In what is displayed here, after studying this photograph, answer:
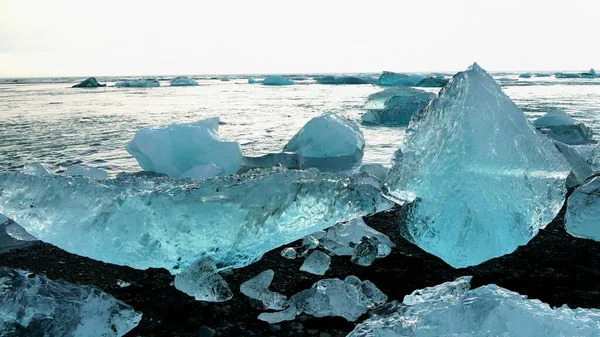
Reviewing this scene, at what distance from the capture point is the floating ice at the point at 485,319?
1267 millimetres

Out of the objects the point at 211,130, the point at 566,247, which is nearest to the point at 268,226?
the point at 566,247

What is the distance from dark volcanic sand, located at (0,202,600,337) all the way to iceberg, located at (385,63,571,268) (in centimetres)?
13

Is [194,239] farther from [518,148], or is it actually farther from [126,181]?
[518,148]

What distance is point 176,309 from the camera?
1811 millimetres

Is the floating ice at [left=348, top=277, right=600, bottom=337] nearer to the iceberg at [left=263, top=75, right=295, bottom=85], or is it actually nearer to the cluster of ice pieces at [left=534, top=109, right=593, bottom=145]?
the cluster of ice pieces at [left=534, top=109, right=593, bottom=145]

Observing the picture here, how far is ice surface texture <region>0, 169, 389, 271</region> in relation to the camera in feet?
6.62

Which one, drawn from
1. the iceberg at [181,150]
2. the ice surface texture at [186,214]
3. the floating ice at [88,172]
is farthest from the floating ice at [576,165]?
the floating ice at [88,172]

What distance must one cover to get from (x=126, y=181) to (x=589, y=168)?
3.73 meters

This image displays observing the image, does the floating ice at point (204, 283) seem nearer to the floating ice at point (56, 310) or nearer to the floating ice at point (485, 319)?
the floating ice at point (56, 310)

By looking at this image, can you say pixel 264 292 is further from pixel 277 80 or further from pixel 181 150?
pixel 277 80

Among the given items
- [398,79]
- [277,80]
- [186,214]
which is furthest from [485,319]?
[277,80]

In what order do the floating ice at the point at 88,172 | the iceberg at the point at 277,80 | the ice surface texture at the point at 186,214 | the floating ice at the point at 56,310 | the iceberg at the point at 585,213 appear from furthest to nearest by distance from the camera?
1. the iceberg at the point at 277,80
2. the floating ice at the point at 88,172
3. the iceberg at the point at 585,213
4. the ice surface texture at the point at 186,214
5. the floating ice at the point at 56,310

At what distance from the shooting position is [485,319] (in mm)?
1314

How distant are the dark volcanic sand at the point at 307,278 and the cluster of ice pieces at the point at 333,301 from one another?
0.15ft
